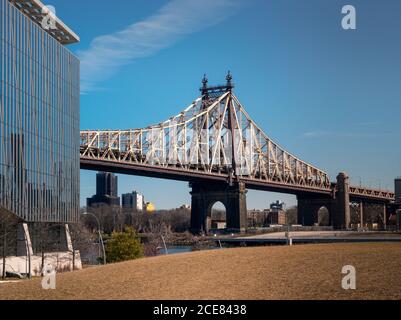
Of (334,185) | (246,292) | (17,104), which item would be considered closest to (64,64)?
(17,104)

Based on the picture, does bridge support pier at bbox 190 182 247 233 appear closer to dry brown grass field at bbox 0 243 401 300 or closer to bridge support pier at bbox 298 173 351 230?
bridge support pier at bbox 298 173 351 230

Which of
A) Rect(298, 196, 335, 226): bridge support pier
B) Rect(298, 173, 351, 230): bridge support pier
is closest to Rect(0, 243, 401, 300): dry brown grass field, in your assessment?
Rect(298, 173, 351, 230): bridge support pier

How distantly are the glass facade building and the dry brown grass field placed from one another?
3036cm

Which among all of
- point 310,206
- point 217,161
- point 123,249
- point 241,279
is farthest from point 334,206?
point 241,279

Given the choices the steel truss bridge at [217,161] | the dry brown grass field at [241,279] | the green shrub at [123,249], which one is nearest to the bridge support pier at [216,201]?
the steel truss bridge at [217,161]

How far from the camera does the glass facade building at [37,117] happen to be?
6306 centimetres

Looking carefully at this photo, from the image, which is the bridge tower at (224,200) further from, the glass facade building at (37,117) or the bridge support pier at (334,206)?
the glass facade building at (37,117)

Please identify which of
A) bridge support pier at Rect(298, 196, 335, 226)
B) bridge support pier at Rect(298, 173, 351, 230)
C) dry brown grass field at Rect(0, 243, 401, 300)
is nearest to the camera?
dry brown grass field at Rect(0, 243, 401, 300)

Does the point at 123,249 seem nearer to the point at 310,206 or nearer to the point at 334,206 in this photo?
the point at 334,206

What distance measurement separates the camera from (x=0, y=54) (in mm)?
61750

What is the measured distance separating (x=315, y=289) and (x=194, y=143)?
112580 mm

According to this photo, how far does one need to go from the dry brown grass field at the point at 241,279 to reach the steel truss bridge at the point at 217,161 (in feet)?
211

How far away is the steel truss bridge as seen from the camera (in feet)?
361
